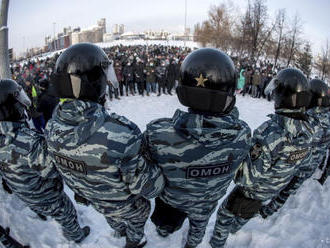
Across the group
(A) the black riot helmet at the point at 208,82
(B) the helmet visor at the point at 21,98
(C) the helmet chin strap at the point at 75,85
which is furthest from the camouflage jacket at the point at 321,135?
(B) the helmet visor at the point at 21,98

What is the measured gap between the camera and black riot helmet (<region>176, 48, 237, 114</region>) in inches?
63.2

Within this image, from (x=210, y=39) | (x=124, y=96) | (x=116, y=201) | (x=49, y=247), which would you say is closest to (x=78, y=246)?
(x=49, y=247)

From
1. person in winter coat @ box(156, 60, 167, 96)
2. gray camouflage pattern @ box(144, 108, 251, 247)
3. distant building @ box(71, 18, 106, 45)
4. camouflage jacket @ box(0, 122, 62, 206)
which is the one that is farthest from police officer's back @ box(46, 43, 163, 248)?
distant building @ box(71, 18, 106, 45)

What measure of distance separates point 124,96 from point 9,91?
8703mm

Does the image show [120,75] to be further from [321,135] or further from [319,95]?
[321,135]

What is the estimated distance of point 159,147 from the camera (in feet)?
5.59

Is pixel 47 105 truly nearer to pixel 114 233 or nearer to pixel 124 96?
pixel 114 233

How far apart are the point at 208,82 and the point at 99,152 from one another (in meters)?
0.94

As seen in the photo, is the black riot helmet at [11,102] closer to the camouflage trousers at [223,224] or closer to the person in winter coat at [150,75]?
the camouflage trousers at [223,224]

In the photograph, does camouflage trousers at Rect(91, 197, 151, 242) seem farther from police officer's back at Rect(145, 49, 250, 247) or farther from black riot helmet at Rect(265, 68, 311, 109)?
black riot helmet at Rect(265, 68, 311, 109)

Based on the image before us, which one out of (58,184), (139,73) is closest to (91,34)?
(139,73)

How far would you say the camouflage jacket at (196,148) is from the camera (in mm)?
1625

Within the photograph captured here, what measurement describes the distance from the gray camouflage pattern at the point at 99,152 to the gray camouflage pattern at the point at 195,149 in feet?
0.42

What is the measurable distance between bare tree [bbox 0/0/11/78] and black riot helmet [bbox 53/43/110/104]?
12.8ft
